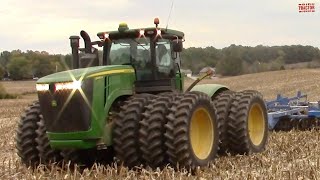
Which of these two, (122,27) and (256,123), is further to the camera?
(256,123)

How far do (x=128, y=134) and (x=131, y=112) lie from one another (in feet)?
0.85

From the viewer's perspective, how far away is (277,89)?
3688 cm

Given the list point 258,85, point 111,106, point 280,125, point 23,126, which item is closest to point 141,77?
point 111,106

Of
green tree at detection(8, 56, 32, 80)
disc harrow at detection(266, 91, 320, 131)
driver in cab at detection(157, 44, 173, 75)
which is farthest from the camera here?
green tree at detection(8, 56, 32, 80)

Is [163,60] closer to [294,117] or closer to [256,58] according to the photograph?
[294,117]

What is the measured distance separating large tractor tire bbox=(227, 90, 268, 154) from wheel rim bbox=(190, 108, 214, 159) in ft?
2.66

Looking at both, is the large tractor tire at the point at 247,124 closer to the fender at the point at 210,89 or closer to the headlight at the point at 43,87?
the fender at the point at 210,89

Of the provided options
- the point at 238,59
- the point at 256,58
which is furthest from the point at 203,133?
the point at 256,58

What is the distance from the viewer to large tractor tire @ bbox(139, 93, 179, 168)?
5770mm

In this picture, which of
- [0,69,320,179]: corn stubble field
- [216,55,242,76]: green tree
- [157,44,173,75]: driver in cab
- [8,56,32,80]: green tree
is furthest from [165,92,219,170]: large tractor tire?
[216,55,242,76]: green tree

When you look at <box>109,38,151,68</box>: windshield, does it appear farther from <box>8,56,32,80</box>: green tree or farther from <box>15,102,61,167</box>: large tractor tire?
<box>8,56,32,80</box>: green tree

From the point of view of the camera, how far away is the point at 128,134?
19.1 feet

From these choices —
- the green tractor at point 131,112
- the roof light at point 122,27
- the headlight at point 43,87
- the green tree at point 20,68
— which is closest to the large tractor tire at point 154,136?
the green tractor at point 131,112

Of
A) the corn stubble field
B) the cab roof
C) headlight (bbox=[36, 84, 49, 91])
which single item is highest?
the cab roof
